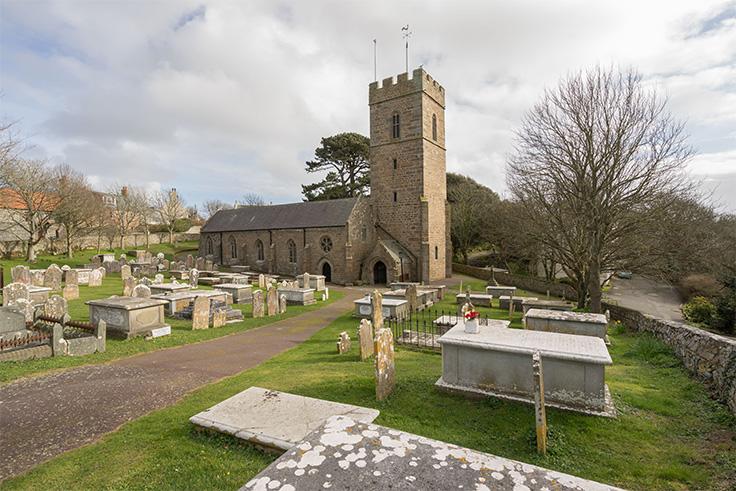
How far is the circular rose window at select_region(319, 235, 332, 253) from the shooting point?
30.1 metres

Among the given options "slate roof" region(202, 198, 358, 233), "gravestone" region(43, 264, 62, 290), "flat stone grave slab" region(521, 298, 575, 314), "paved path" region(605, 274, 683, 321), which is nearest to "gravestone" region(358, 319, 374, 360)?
"flat stone grave slab" region(521, 298, 575, 314)

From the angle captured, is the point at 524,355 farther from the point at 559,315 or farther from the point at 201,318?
the point at 201,318

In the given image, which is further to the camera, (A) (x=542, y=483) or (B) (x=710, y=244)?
(B) (x=710, y=244)

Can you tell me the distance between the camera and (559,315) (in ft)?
32.6

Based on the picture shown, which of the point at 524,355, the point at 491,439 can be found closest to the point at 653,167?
the point at 524,355

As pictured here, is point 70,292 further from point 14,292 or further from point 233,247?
point 233,247

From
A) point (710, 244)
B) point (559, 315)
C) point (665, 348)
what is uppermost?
point (710, 244)

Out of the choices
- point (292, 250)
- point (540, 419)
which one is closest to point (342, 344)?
point (540, 419)

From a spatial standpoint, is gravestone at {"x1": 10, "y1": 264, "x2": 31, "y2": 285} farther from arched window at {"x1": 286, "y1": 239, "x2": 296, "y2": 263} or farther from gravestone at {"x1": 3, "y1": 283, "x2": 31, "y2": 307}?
arched window at {"x1": 286, "y1": 239, "x2": 296, "y2": 263}

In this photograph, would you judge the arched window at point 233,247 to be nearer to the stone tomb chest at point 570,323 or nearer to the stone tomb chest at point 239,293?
the stone tomb chest at point 239,293

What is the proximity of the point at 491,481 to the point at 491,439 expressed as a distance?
3.31 m

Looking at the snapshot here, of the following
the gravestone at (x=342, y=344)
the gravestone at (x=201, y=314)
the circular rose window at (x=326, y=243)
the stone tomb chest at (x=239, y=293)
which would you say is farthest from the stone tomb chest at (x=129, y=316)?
the circular rose window at (x=326, y=243)

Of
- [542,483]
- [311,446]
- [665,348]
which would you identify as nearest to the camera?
[542,483]

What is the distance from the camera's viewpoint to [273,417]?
4707 millimetres
